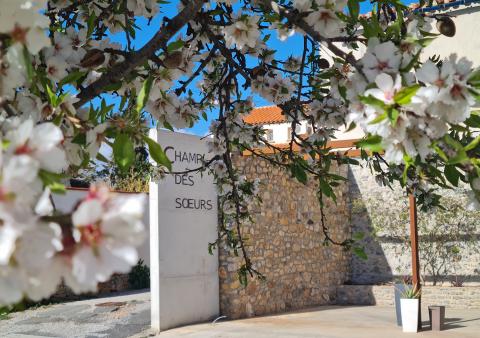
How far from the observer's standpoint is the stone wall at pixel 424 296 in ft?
26.1

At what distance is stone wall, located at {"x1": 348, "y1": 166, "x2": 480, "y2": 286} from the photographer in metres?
8.36

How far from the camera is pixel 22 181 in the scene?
56 centimetres

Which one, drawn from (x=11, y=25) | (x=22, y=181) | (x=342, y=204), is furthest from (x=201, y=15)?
(x=342, y=204)

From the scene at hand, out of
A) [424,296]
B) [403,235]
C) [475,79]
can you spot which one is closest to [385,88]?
[475,79]

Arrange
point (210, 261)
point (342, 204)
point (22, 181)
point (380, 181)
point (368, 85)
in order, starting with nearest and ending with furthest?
point (22, 181) → point (368, 85) → point (380, 181) → point (210, 261) → point (342, 204)

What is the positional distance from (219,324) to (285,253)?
165 cm

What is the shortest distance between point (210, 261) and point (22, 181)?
6156 millimetres

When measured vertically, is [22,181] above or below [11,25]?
below

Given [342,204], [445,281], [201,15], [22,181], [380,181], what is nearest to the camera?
[22,181]

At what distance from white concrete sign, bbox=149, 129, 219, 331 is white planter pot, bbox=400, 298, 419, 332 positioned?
6.42 ft

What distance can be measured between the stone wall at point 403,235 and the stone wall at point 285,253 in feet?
0.78

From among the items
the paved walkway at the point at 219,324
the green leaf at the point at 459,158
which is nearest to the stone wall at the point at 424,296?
the paved walkway at the point at 219,324

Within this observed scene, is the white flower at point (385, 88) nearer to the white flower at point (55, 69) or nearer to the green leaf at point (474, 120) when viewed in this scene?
the green leaf at point (474, 120)

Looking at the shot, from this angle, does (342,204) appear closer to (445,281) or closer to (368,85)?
(445,281)
